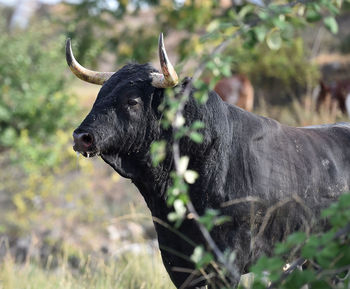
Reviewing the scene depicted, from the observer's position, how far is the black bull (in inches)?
154

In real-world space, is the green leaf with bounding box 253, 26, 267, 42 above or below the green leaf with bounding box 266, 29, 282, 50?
above

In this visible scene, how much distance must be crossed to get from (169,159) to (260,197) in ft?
2.04

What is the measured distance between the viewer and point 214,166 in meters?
4.01

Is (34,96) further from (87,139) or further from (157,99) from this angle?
(87,139)

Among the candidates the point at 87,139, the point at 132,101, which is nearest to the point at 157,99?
the point at 132,101

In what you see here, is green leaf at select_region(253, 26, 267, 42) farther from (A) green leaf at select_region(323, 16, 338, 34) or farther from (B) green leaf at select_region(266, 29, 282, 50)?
(A) green leaf at select_region(323, 16, 338, 34)

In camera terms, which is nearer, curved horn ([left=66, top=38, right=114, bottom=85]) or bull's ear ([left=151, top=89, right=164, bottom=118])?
bull's ear ([left=151, top=89, right=164, bottom=118])

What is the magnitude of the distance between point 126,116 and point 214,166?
632 mm

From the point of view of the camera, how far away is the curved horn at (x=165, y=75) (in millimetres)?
3713

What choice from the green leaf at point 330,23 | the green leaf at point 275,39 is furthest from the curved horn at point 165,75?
the green leaf at point 330,23

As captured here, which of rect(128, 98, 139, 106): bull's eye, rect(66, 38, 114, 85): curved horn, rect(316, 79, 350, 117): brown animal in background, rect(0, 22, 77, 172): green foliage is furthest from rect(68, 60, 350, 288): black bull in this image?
rect(316, 79, 350, 117): brown animal in background

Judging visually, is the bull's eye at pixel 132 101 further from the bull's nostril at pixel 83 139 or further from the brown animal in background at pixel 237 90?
the brown animal in background at pixel 237 90

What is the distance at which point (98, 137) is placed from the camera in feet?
12.3

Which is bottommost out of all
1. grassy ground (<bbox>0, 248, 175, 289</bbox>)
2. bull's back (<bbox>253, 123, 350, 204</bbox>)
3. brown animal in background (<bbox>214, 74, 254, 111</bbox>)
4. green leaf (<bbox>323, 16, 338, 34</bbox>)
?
brown animal in background (<bbox>214, 74, 254, 111</bbox>)
